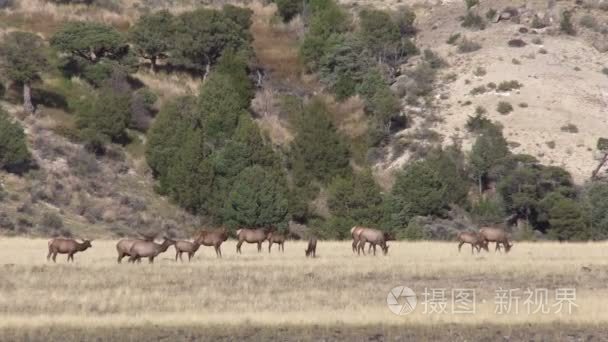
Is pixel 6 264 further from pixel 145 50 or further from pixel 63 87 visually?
pixel 145 50

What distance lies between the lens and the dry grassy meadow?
1067 inches

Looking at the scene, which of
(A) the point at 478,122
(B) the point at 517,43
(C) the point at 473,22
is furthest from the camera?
(C) the point at 473,22

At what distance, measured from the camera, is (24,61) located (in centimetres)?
8675

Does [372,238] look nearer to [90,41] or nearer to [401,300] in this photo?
[401,300]

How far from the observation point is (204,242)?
4447 centimetres

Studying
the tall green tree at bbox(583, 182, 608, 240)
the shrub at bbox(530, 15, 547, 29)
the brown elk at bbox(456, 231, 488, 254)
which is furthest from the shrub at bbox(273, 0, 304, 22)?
the brown elk at bbox(456, 231, 488, 254)

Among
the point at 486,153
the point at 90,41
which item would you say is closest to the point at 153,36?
the point at 90,41

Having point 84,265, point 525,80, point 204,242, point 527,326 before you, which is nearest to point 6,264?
point 84,265

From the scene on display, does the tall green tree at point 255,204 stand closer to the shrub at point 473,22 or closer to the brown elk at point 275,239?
the brown elk at point 275,239

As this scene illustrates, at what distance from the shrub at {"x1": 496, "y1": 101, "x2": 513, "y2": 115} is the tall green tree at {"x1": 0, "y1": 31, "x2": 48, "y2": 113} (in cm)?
3875

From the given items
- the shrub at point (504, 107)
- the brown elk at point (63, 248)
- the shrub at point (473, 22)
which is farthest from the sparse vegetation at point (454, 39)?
the brown elk at point (63, 248)

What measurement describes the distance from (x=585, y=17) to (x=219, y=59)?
1514 inches

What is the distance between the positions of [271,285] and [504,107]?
68006 mm

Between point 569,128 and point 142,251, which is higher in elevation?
point 142,251
